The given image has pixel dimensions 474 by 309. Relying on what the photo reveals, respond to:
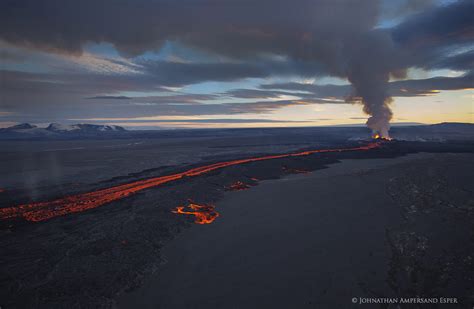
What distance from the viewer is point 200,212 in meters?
23.5

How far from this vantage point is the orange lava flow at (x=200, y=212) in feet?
71.2

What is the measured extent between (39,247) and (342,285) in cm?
1777

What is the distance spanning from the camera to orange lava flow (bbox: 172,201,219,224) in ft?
71.2

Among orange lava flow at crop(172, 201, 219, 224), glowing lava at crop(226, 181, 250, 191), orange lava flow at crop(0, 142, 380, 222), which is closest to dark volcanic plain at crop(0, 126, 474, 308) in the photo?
orange lava flow at crop(172, 201, 219, 224)

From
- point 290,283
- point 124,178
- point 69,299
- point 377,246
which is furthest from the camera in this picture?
point 124,178

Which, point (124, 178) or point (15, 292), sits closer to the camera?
point (15, 292)

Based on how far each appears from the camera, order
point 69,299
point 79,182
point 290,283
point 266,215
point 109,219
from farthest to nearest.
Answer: point 79,182, point 266,215, point 109,219, point 290,283, point 69,299

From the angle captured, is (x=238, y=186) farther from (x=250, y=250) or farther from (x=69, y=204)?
(x=69, y=204)

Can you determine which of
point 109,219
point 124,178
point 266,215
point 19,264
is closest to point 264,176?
point 266,215

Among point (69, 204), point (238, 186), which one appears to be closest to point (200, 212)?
point (238, 186)

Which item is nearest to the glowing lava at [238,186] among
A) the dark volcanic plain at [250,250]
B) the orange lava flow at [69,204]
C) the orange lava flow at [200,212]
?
the dark volcanic plain at [250,250]

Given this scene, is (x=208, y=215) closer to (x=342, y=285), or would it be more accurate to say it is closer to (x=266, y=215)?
(x=266, y=215)

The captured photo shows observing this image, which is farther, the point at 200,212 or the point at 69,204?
the point at 69,204

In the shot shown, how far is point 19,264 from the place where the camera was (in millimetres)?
14008
